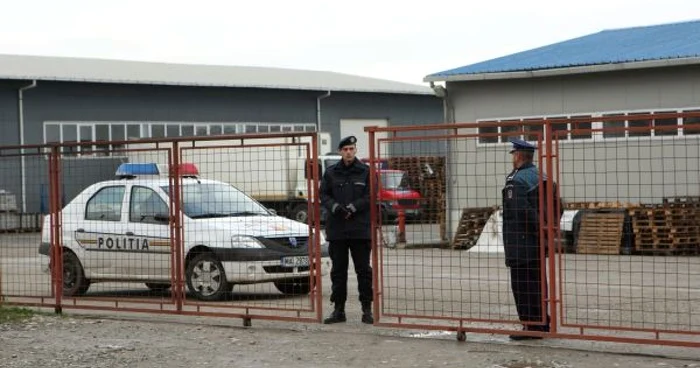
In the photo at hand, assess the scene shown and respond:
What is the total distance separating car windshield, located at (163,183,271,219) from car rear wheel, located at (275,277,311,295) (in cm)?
79

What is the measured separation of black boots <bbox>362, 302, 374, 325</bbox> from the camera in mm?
12062

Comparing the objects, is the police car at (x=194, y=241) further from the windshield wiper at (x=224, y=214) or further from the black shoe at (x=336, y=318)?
the black shoe at (x=336, y=318)

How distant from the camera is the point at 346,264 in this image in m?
12.3

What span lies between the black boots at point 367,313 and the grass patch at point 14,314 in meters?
3.71

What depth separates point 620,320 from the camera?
11484 millimetres

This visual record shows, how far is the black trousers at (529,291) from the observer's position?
10547 millimetres

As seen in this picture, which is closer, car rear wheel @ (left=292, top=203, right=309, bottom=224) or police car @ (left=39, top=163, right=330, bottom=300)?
police car @ (left=39, top=163, right=330, bottom=300)

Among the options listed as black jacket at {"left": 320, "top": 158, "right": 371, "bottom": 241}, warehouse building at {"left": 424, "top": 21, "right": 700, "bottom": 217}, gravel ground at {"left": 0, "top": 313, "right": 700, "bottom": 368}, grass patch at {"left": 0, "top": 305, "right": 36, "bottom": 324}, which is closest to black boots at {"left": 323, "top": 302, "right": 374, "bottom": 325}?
gravel ground at {"left": 0, "top": 313, "right": 700, "bottom": 368}

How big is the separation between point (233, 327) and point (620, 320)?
377 cm

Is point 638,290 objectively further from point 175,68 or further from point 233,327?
point 175,68

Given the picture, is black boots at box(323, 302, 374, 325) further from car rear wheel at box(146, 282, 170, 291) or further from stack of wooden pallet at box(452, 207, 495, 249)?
car rear wheel at box(146, 282, 170, 291)

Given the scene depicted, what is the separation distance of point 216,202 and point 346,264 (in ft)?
6.52

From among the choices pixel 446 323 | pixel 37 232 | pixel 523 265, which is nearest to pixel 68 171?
pixel 37 232

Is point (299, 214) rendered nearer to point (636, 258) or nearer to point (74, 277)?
point (74, 277)
